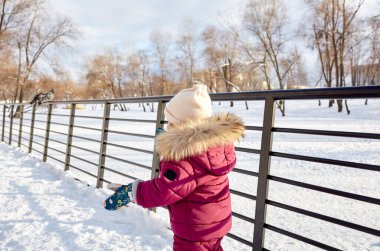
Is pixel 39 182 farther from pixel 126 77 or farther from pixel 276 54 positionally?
pixel 126 77

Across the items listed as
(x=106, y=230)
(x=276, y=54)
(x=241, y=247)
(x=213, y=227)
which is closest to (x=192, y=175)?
(x=213, y=227)

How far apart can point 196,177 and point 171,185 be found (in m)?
0.14

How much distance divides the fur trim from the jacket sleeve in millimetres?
48

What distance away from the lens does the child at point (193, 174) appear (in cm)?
154

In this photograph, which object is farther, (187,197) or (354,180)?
(354,180)

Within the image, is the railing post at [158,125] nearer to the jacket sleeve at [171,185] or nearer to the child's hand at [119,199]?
the child's hand at [119,199]

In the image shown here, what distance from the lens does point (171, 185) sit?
1525mm

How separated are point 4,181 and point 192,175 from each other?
12.8ft

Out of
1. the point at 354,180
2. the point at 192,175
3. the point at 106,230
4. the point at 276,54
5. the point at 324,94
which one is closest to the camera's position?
the point at 192,175

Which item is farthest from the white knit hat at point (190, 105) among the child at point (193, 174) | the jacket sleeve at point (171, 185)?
the jacket sleeve at point (171, 185)

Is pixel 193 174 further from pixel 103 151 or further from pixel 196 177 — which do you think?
pixel 103 151

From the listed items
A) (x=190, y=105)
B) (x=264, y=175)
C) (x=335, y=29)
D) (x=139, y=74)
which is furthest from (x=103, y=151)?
(x=139, y=74)

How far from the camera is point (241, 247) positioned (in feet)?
8.73

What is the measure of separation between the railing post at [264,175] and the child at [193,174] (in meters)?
0.57
